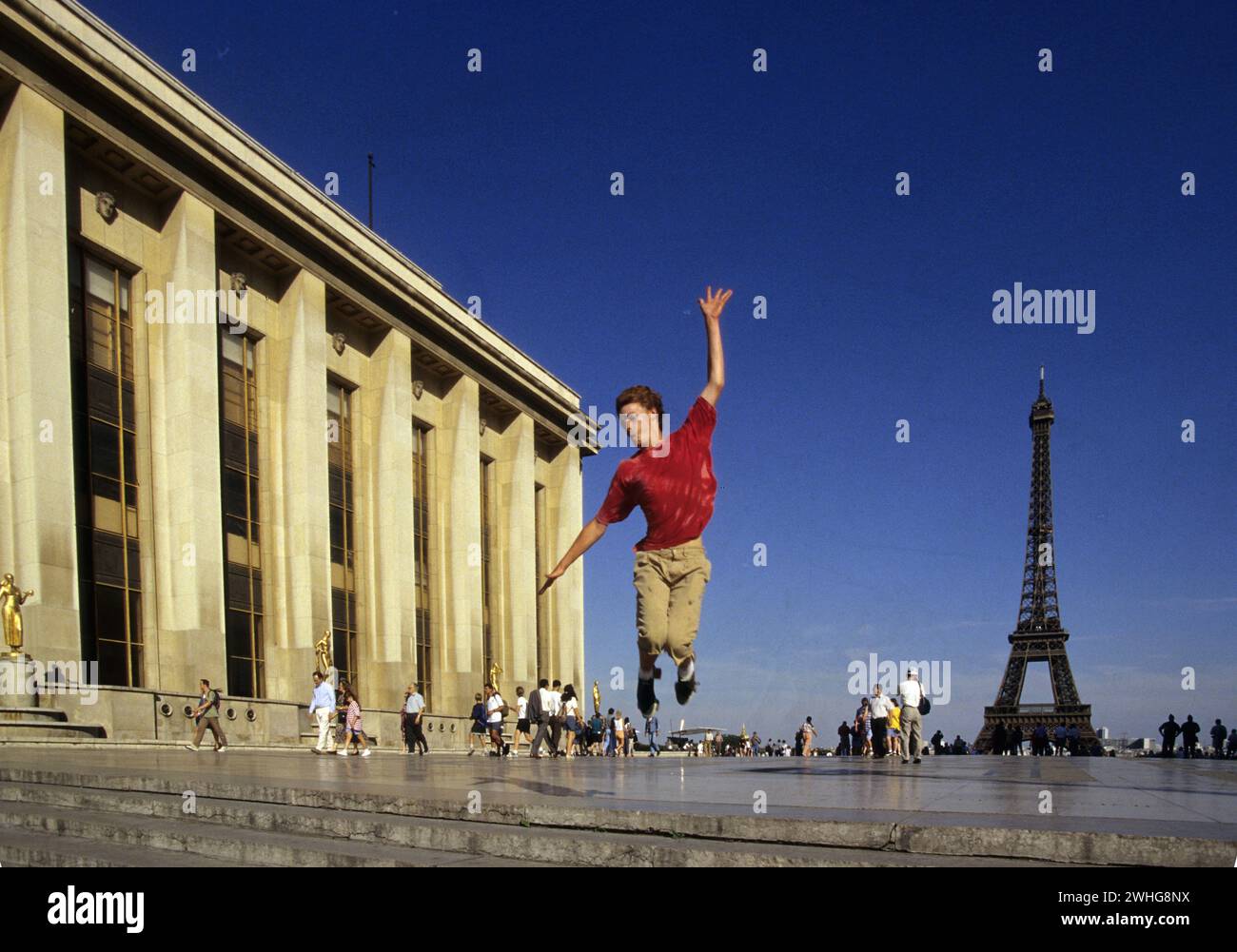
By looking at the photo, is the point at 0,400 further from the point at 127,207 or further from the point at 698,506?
the point at 698,506

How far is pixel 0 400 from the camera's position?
1129 inches

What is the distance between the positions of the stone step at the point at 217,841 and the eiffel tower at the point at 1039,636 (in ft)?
318

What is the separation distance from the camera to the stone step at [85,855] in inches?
259

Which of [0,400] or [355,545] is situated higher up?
[0,400]

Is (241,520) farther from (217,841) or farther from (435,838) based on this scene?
(435,838)

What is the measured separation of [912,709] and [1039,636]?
90.3 meters

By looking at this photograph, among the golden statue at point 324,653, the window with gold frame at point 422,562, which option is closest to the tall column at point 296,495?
the golden statue at point 324,653

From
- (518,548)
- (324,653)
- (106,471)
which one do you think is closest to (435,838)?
(106,471)

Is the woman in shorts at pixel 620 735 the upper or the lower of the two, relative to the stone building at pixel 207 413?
lower

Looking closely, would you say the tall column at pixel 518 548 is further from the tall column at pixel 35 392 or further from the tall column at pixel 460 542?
the tall column at pixel 35 392

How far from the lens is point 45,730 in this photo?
2311cm
